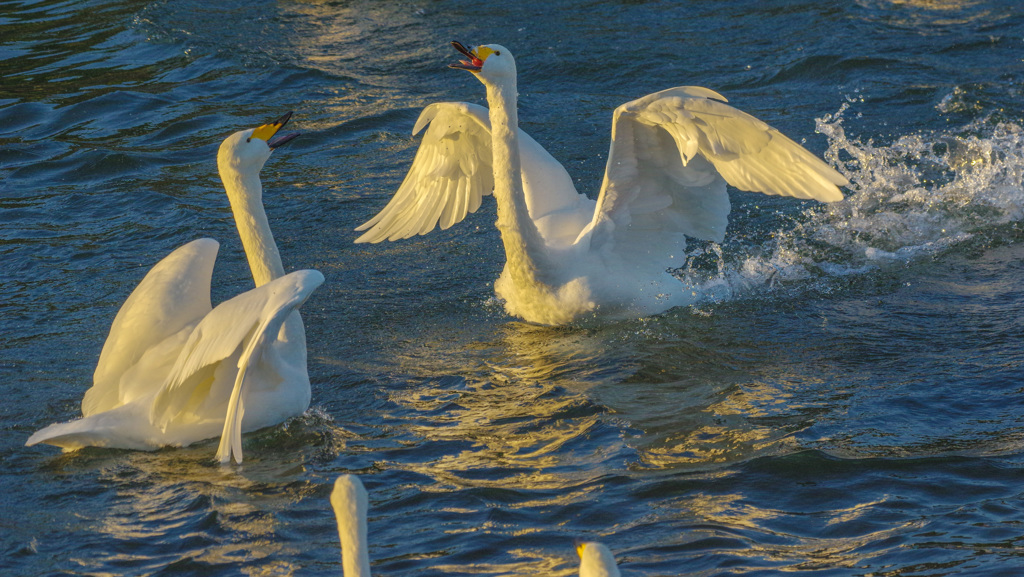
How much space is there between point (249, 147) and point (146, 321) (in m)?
1.03

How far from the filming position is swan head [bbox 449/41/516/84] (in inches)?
262

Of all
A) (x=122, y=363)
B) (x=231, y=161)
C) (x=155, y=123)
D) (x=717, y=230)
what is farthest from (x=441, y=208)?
(x=155, y=123)

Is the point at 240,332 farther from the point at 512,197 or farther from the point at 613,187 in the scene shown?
the point at 613,187

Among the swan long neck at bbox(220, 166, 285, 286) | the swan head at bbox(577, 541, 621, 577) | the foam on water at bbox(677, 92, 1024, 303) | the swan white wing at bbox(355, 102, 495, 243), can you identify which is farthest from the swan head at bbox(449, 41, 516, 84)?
the swan head at bbox(577, 541, 621, 577)

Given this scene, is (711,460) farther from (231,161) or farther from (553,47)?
(553,47)

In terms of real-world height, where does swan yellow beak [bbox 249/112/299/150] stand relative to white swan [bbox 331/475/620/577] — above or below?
above

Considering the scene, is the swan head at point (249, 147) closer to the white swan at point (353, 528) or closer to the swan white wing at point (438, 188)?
the swan white wing at point (438, 188)

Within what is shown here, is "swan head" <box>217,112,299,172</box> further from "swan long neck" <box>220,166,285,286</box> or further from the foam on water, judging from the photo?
the foam on water

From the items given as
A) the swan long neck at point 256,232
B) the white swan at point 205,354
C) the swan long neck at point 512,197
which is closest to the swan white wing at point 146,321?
the white swan at point 205,354

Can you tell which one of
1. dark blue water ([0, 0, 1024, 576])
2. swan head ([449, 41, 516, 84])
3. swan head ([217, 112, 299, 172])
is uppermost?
swan head ([449, 41, 516, 84])

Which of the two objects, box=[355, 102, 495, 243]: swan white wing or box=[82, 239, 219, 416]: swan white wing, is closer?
box=[82, 239, 219, 416]: swan white wing

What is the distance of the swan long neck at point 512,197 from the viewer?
6906 millimetres

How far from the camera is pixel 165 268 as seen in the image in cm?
616

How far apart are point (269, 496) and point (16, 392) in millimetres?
1986
